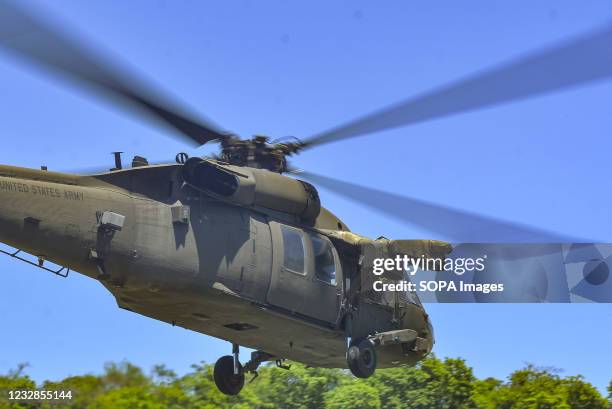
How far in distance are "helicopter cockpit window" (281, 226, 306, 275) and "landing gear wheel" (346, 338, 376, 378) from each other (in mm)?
1816

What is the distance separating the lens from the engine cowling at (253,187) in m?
14.0

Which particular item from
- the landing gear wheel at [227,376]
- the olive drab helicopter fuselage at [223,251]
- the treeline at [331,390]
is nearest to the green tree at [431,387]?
the treeline at [331,390]

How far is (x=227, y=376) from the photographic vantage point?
17.2 m

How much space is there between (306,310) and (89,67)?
18.1 feet

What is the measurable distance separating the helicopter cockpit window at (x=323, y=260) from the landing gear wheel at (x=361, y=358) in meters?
1.21

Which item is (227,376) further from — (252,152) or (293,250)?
(252,152)

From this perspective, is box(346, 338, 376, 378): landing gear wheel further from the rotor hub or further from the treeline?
the treeline

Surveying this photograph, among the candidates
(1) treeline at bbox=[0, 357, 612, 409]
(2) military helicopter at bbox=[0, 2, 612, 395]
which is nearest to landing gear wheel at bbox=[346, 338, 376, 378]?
(2) military helicopter at bbox=[0, 2, 612, 395]

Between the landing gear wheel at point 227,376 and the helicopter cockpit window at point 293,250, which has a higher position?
the helicopter cockpit window at point 293,250

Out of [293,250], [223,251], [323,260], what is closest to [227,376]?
[323,260]

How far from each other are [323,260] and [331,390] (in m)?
9.59

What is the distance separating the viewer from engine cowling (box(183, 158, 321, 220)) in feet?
46.1

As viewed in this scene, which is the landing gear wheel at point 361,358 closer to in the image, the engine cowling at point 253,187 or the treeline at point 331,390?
the engine cowling at point 253,187

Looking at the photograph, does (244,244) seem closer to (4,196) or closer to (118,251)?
(118,251)
